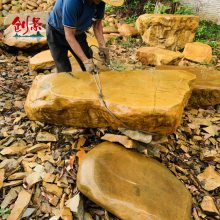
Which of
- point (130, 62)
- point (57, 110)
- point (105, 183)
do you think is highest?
point (57, 110)

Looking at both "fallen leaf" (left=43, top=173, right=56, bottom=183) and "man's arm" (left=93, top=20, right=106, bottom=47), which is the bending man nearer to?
"man's arm" (left=93, top=20, right=106, bottom=47)

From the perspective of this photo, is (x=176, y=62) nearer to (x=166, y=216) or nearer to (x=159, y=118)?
(x=159, y=118)

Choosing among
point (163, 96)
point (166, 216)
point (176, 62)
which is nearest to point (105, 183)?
point (166, 216)

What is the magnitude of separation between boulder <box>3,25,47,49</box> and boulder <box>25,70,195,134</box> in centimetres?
253

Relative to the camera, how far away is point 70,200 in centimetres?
284

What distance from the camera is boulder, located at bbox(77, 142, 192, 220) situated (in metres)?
2.70

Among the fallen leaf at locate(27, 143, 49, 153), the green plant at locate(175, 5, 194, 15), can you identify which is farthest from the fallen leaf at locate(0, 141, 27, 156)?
the green plant at locate(175, 5, 194, 15)

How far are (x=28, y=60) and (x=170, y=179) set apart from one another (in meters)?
3.80

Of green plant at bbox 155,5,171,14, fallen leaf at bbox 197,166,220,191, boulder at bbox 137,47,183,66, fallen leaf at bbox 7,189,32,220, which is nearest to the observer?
fallen leaf at bbox 7,189,32,220

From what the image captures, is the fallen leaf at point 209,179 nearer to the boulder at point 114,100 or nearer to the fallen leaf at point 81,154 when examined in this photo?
the boulder at point 114,100

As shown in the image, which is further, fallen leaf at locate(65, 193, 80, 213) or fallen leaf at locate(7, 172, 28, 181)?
fallen leaf at locate(7, 172, 28, 181)

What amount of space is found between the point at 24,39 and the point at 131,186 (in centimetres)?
412

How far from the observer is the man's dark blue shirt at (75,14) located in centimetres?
320

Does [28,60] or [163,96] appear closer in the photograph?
[163,96]
